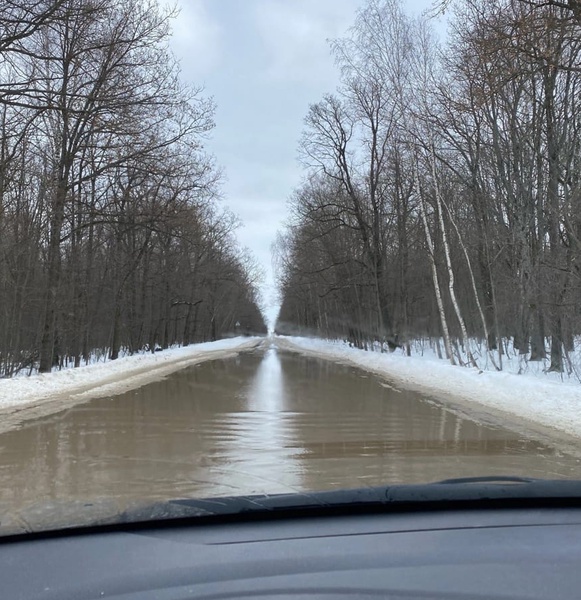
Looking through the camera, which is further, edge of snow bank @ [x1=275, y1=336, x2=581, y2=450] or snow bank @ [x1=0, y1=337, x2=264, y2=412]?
snow bank @ [x1=0, y1=337, x2=264, y2=412]

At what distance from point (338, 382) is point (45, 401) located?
951cm

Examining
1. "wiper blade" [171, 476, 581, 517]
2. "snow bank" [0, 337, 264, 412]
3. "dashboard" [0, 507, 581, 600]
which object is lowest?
"snow bank" [0, 337, 264, 412]

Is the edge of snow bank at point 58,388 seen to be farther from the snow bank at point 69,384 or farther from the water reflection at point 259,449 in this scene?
the water reflection at point 259,449

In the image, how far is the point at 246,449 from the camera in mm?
7945

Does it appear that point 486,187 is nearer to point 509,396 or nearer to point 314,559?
point 509,396

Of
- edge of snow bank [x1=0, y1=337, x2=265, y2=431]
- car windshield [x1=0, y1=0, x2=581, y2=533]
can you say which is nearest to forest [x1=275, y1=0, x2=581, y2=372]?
car windshield [x1=0, y1=0, x2=581, y2=533]

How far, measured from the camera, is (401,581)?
2.60 meters

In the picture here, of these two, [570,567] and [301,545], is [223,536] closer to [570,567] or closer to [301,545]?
[301,545]

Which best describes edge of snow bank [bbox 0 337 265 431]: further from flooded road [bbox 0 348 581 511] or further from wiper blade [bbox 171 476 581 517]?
wiper blade [bbox 171 476 581 517]

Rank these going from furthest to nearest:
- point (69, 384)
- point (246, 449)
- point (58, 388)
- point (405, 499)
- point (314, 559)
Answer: point (69, 384) → point (58, 388) → point (246, 449) → point (405, 499) → point (314, 559)

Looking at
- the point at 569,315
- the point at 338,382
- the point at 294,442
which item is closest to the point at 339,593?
the point at 294,442

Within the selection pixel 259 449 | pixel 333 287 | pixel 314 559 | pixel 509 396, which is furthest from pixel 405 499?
pixel 333 287

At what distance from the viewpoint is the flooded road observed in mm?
5875

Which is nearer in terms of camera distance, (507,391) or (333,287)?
(507,391)
